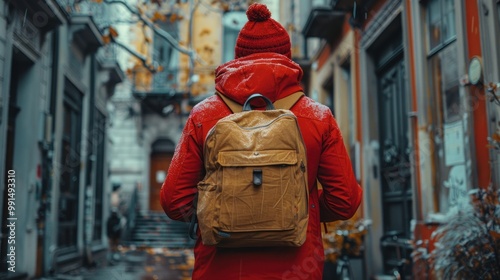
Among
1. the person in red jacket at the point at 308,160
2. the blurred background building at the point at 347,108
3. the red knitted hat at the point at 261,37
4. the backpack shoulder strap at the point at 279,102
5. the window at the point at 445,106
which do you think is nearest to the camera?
the person in red jacket at the point at 308,160

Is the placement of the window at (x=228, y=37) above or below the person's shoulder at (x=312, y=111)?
above

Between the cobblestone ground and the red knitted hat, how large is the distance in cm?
876

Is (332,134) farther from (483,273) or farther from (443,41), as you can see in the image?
(443,41)

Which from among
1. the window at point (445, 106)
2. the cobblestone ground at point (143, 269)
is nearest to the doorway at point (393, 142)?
the window at point (445, 106)

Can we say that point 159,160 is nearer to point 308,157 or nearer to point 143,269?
point 143,269

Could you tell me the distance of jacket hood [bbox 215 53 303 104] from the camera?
234cm

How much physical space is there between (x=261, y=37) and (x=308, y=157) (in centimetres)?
60

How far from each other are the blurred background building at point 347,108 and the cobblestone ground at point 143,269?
44 centimetres

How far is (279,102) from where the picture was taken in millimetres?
2408

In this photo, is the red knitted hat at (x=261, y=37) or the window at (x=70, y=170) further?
the window at (x=70, y=170)

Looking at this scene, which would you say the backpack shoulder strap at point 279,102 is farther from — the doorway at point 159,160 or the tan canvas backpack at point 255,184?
the doorway at point 159,160

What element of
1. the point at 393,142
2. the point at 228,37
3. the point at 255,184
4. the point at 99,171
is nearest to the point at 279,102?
the point at 255,184

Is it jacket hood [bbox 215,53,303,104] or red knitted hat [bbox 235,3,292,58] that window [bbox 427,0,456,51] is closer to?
red knitted hat [bbox 235,3,292,58]

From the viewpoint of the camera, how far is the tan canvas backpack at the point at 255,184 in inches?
82.7
